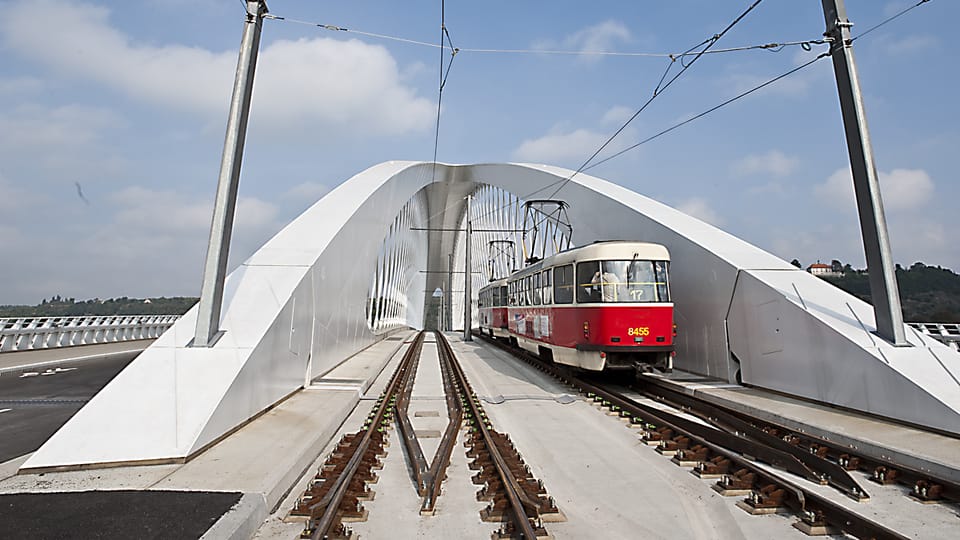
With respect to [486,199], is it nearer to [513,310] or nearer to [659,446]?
[513,310]

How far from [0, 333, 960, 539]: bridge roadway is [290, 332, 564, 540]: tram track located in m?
0.12

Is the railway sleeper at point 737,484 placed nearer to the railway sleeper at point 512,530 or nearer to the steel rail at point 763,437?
the steel rail at point 763,437

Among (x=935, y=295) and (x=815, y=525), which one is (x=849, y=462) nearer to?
(x=815, y=525)

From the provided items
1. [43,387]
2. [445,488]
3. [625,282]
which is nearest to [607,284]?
[625,282]

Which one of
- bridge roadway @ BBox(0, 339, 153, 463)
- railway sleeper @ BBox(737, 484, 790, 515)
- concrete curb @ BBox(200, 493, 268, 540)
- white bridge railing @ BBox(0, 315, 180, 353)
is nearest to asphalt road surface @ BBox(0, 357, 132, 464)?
bridge roadway @ BBox(0, 339, 153, 463)

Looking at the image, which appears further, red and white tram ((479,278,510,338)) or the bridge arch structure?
red and white tram ((479,278,510,338))

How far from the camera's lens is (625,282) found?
36.3 ft

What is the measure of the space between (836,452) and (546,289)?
788 centimetres

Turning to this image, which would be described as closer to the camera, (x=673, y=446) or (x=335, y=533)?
(x=335, y=533)

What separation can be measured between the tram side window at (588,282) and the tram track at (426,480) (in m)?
3.88

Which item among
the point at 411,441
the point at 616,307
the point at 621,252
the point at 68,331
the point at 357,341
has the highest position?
the point at 621,252

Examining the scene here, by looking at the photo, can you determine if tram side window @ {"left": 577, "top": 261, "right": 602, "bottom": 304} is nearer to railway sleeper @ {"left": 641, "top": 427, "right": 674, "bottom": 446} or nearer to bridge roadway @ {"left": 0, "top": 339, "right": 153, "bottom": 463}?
railway sleeper @ {"left": 641, "top": 427, "right": 674, "bottom": 446}

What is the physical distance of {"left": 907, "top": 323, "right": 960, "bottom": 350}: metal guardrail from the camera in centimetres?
1479

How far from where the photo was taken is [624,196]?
1764 cm
